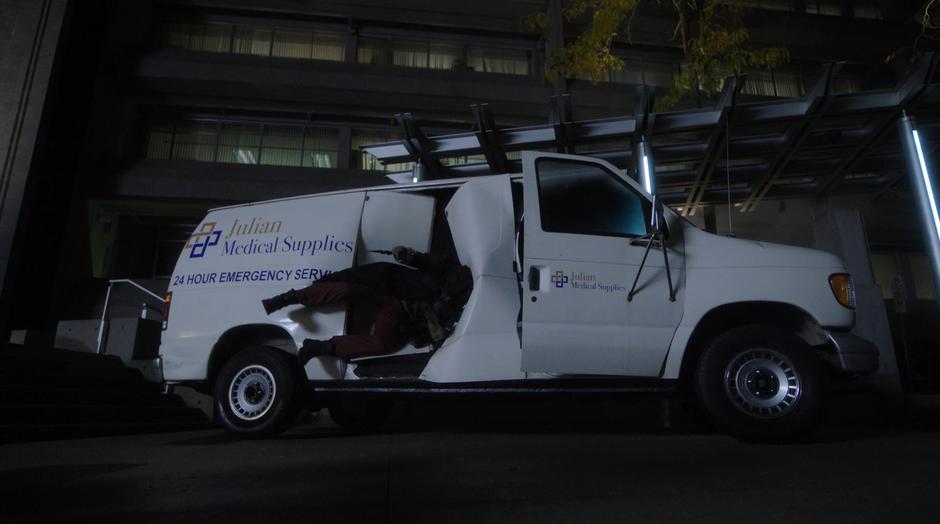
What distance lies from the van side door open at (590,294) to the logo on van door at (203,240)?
3.42 metres

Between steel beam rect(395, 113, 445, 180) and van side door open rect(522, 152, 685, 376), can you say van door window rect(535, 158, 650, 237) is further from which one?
steel beam rect(395, 113, 445, 180)

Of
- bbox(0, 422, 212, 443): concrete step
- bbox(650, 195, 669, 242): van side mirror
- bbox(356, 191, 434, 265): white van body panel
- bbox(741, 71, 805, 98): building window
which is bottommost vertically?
bbox(0, 422, 212, 443): concrete step

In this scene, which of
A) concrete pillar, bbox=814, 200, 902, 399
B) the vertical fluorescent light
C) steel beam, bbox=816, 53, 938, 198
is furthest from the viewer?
concrete pillar, bbox=814, 200, 902, 399

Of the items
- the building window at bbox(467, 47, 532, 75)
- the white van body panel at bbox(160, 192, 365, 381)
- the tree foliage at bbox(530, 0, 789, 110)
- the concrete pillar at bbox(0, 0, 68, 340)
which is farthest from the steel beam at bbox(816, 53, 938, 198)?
the concrete pillar at bbox(0, 0, 68, 340)

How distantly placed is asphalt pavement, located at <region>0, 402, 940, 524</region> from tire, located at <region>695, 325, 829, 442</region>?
17 centimetres

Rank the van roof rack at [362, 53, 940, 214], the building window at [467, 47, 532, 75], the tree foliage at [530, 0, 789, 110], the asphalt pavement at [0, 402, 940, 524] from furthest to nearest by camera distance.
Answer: the building window at [467, 47, 532, 75], the tree foliage at [530, 0, 789, 110], the van roof rack at [362, 53, 940, 214], the asphalt pavement at [0, 402, 940, 524]

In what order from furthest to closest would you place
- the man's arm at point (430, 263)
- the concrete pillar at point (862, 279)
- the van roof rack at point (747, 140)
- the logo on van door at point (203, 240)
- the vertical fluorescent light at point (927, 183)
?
the concrete pillar at point (862, 279) → the vertical fluorescent light at point (927, 183) → the van roof rack at point (747, 140) → the logo on van door at point (203, 240) → the man's arm at point (430, 263)

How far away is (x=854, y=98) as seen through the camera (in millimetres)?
6734

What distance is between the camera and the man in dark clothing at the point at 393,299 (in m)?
4.82

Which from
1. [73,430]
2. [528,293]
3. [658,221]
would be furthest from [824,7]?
[73,430]

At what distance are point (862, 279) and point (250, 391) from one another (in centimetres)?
884

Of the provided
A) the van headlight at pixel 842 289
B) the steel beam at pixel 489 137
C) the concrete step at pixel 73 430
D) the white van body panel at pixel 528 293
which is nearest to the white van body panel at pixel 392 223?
the white van body panel at pixel 528 293

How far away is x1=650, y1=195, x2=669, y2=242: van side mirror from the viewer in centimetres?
420

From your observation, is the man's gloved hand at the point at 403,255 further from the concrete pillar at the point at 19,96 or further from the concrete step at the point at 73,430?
the concrete pillar at the point at 19,96
